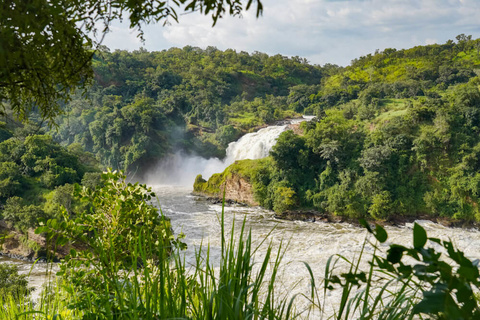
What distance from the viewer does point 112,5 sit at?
169 centimetres

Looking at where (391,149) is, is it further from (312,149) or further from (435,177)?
(312,149)

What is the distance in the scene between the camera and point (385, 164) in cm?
1894

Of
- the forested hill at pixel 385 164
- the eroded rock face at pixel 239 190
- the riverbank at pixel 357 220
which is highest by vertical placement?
the forested hill at pixel 385 164

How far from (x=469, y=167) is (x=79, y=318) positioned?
1991cm

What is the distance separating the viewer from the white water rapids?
11.4m

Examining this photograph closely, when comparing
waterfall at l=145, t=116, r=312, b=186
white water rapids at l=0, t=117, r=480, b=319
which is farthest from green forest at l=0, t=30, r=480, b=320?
waterfall at l=145, t=116, r=312, b=186

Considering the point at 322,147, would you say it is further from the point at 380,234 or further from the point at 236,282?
the point at 380,234

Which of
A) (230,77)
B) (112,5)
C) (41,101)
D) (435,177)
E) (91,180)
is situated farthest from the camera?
(230,77)

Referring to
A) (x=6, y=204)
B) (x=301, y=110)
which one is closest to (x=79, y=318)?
(x=6, y=204)

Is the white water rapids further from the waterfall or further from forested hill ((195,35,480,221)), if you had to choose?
forested hill ((195,35,480,221))

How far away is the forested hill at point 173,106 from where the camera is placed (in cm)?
3312

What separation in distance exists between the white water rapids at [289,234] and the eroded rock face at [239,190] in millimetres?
1041

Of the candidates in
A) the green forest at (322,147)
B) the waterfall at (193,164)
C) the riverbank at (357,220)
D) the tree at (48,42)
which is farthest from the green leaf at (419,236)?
the waterfall at (193,164)

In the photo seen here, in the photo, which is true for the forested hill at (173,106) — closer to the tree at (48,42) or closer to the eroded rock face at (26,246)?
the eroded rock face at (26,246)
